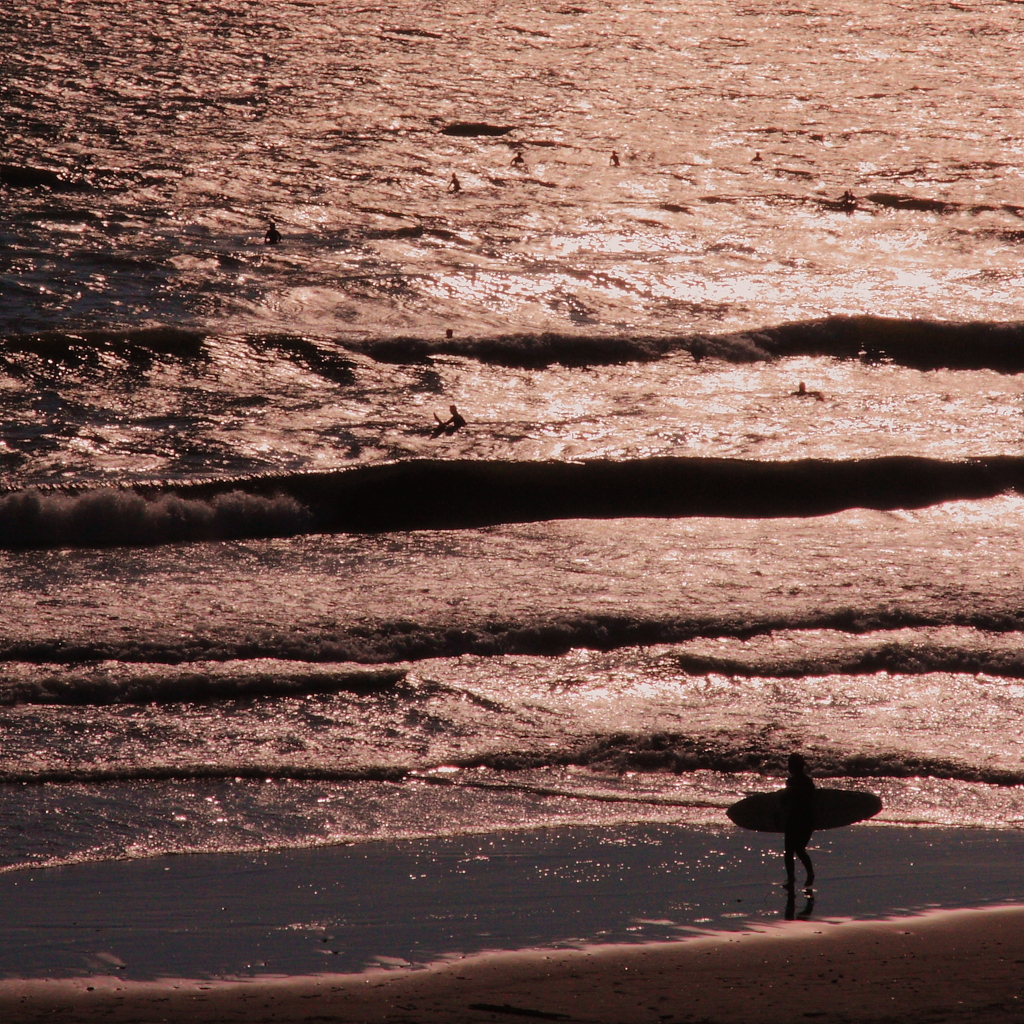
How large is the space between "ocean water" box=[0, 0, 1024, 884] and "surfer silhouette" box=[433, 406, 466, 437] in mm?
179

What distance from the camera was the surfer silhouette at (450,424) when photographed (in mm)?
16000

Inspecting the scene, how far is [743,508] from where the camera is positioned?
14859 millimetres

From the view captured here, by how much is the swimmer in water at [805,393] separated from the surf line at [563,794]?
10.5 metres

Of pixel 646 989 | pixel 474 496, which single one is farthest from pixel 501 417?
pixel 646 989

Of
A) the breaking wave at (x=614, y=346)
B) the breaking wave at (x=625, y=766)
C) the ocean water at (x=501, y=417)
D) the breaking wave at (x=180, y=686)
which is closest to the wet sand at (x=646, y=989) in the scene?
the ocean water at (x=501, y=417)

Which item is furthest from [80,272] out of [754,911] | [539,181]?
[754,911]

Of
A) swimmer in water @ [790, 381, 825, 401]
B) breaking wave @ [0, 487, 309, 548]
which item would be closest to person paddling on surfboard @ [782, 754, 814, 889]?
breaking wave @ [0, 487, 309, 548]

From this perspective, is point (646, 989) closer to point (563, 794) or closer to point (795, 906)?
point (795, 906)

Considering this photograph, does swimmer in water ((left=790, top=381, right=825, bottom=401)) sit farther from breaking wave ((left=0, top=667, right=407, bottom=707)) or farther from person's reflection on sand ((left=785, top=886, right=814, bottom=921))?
person's reflection on sand ((left=785, top=886, right=814, bottom=921))

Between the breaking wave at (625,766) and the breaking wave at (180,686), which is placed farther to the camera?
the breaking wave at (180,686)

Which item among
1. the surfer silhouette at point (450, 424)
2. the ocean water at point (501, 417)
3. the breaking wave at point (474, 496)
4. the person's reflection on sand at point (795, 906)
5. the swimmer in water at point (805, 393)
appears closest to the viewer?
the person's reflection on sand at point (795, 906)

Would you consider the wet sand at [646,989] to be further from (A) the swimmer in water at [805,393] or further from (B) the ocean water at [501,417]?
(A) the swimmer in water at [805,393]

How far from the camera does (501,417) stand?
16656 millimetres

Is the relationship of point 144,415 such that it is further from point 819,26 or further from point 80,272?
point 819,26
